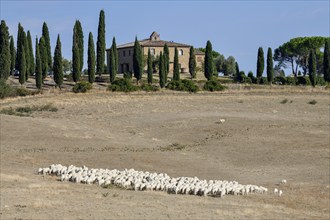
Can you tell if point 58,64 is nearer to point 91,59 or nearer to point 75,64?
point 75,64

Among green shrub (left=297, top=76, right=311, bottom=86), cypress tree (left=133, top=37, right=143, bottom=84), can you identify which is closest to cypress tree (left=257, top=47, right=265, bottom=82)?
green shrub (left=297, top=76, right=311, bottom=86)

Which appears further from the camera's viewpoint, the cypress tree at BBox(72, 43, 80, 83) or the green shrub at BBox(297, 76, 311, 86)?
the green shrub at BBox(297, 76, 311, 86)

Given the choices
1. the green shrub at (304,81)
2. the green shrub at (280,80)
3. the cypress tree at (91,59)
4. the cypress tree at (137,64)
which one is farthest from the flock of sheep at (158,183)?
the green shrub at (304,81)

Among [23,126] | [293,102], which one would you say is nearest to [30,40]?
[293,102]

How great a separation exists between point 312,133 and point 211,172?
1555 centimetres

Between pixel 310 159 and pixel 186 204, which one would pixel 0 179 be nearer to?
pixel 186 204

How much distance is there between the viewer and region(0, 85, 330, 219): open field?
2391cm

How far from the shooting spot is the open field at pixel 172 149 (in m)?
23.9

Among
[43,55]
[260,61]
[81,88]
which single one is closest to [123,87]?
[81,88]

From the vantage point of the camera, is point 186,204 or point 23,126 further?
point 23,126

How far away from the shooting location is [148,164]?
40.0 m

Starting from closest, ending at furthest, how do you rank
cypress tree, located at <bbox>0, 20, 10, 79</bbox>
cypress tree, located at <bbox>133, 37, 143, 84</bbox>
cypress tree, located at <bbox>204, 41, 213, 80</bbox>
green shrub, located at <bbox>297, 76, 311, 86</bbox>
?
cypress tree, located at <bbox>0, 20, 10, 79</bbox> → cypress tree, located at <bbox>133, 37, 143, 84</bbox> → cypress tree, located at <bbox>204, 41, 213, 80</bbox> → green shrub, located at <bbox>297, 76, 311, 86</bbox>

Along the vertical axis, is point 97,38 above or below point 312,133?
above

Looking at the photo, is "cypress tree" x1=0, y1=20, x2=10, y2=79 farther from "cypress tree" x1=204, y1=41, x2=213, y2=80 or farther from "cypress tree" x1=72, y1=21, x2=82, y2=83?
"cypress tree" x1=204, y1=41, x2=213, y2=80
